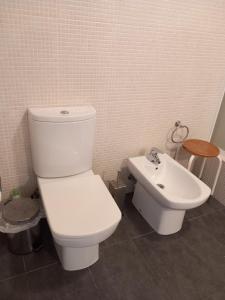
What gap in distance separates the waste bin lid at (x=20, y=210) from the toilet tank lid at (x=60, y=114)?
0.54 m

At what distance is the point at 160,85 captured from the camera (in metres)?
1.64

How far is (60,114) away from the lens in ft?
4.22

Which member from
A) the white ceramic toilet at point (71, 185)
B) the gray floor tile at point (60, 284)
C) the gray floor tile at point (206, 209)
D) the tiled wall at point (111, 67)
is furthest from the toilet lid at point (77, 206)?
the gray floor tile at point (206, 209)

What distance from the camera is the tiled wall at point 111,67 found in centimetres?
118

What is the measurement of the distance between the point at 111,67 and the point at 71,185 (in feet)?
2.55

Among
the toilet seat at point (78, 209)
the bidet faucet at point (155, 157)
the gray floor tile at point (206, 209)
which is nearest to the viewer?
the toilet seat at point (78, 209)

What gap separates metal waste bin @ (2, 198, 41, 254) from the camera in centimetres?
132

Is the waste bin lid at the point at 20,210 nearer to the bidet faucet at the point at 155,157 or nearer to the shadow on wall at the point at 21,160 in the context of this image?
the shadow on wall at the point at 21,160

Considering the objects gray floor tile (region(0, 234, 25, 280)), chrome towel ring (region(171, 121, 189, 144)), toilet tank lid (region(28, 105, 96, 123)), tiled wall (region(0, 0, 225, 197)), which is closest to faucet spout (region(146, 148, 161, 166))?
tiled wall (region(0, 0, 225, 197))

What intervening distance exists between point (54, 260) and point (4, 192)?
56 centimetres

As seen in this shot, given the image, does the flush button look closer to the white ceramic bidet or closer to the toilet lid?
the toilet lid

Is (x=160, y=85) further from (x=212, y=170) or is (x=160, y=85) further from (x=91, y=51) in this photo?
(x=212, y=170)

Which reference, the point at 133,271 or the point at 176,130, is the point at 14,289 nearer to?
the point at 133,271

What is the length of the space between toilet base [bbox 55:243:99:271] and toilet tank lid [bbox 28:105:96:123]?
0.72 meters
